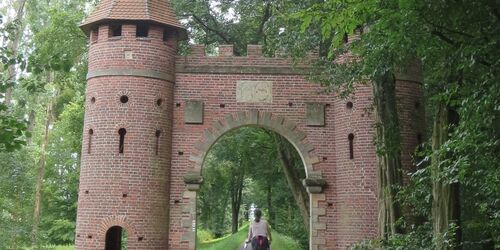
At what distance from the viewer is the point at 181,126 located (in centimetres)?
1373

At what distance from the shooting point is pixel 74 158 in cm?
2856

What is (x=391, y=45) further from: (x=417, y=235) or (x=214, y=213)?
(x=214, y=213)

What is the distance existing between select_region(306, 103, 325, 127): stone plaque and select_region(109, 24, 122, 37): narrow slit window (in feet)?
16.7

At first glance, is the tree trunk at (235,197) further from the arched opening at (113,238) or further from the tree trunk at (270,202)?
the arched opening at (113,238)

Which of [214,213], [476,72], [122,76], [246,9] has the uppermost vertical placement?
[246,9]

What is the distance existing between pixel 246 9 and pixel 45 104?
13.0 meters

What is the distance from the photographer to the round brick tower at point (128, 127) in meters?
12.8

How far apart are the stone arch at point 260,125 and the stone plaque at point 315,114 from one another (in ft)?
1.22

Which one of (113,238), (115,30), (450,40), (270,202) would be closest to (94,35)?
(115,30)

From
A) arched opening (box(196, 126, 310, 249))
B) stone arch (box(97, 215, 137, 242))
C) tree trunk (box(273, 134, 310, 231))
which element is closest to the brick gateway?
stone arch (box(97, 215, 137, 242))

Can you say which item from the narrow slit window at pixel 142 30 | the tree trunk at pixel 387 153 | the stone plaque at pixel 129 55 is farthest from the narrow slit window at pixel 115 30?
the tree trunk at pixel 387 153

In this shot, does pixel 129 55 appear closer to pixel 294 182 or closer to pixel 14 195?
pixel 294 182

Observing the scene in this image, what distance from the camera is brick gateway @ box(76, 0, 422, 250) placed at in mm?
12922

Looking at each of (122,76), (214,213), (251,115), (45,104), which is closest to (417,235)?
(251,115)
